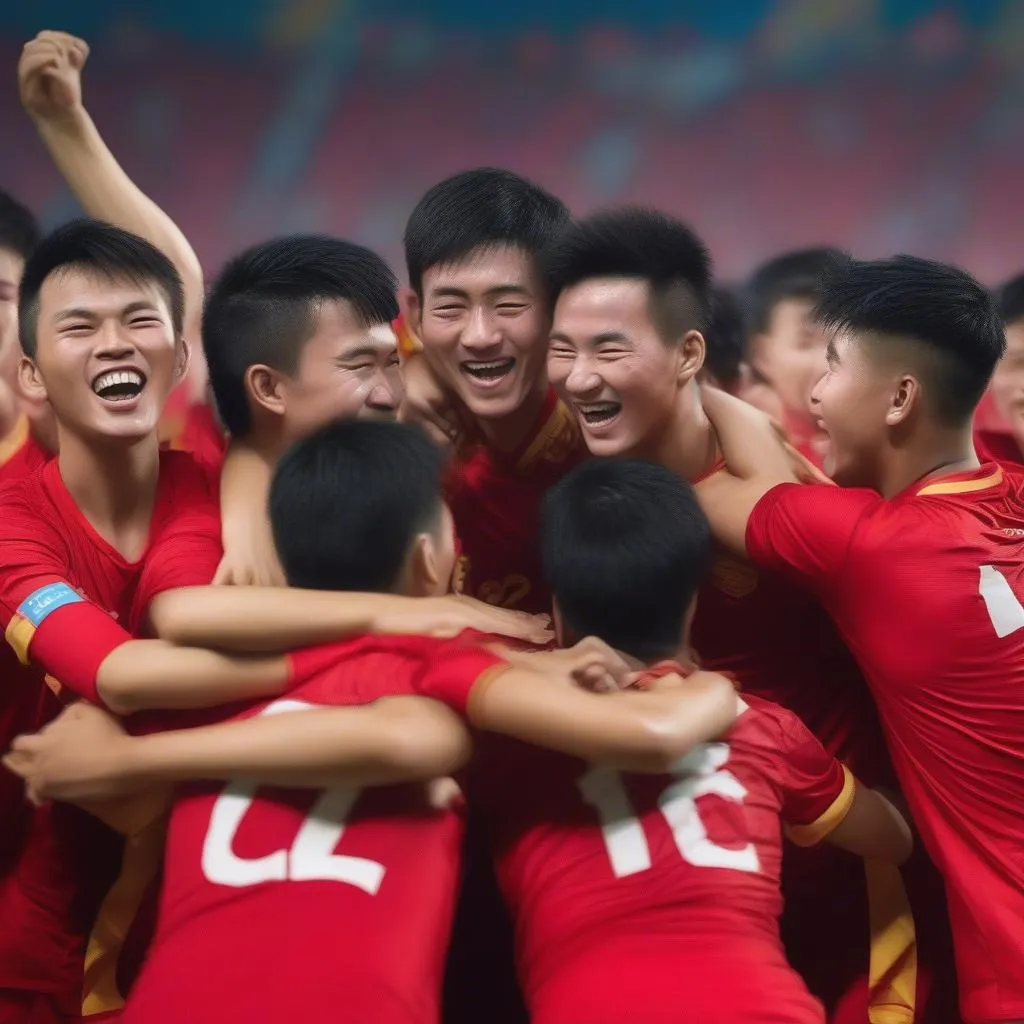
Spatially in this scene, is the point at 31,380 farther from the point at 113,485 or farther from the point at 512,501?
the point at 512,501

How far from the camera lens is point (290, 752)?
1.54m

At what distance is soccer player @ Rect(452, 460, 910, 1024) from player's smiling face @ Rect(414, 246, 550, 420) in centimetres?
38

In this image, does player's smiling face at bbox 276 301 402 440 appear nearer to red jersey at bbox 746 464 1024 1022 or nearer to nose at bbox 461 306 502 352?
nose at bbox 461 306 502 352

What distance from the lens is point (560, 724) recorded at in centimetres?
153

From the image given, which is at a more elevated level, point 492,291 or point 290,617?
point 492,291

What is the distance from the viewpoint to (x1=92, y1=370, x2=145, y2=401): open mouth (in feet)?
6.36

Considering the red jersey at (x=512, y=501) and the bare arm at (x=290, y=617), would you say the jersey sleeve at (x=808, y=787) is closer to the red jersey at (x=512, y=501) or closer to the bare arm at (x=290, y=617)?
the bare arm at (x=290, y=617)

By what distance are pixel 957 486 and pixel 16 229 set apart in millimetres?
1703

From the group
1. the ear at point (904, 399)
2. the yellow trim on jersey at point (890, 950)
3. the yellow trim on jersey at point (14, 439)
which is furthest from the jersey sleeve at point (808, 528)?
the yellow trim on jersey at point (14, 439)

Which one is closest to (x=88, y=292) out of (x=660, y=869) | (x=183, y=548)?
(x=183, y=548)

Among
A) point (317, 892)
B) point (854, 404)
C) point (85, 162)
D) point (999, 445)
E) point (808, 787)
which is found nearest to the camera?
point (317, 892)

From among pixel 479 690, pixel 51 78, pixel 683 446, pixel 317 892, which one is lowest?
pixel 317 892

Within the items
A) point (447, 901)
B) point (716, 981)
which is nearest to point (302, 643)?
point (447, 901)

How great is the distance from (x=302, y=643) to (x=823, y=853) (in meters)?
0.87
